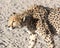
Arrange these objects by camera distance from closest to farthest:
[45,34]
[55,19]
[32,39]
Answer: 1. [45,34]
2. [55,19]
3. [32,39]

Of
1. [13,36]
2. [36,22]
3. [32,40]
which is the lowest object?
[32,40]

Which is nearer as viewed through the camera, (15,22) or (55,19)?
(15,22)

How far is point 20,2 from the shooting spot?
32.1 ft

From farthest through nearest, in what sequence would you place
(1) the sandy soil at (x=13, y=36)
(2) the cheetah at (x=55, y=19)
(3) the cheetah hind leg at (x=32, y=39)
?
(1) the sandy soil at (x=13, y=36), (3) the cheetah hind leg at (x=32, y=39), (2) the cheetah at (x=55, y=19)

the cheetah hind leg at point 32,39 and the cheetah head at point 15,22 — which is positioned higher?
the cheetah head at point 15,22

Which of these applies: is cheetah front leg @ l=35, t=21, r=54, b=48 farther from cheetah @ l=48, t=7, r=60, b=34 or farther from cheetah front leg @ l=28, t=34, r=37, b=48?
cheetah front leg @ l=28, t=34, r=37, b=48

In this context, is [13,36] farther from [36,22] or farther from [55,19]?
[55,19]

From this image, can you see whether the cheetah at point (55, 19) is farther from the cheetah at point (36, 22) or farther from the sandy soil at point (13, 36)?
the sandy soil at point (13, 36)

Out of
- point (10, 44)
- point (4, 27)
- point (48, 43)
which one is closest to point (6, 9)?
point (4, 27)

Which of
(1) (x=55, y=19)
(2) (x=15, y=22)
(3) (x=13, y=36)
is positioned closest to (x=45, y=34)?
(1) (x=55, y=19)

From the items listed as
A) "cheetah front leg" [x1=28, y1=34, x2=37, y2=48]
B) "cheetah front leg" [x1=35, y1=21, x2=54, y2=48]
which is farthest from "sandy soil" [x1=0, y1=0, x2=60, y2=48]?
"cheetah front leg" [x1=35, y1=21, x2=54, y2=48]

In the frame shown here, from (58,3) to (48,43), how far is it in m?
3.39

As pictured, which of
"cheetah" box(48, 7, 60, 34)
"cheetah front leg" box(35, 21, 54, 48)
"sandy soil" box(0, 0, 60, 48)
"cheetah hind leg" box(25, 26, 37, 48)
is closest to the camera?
"cheetah front leg" box(35, 21, 54, 48)

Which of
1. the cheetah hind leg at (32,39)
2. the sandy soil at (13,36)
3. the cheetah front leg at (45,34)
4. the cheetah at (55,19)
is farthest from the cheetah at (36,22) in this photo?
the sandy soil at (13,36)
